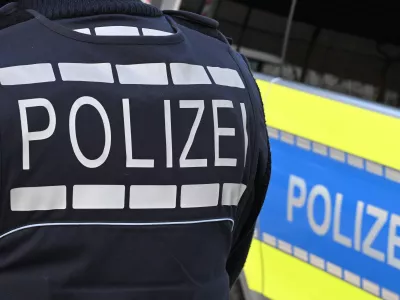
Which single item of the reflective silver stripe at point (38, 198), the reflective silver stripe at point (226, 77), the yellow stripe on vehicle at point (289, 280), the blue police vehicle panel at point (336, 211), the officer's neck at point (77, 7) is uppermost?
the officer's neck at point (77, 7)

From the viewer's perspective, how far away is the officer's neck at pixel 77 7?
1245 millimetres

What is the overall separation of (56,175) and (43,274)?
17 centimetres

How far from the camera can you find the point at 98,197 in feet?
4.04

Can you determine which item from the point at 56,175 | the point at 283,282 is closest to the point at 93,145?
the point at 56,175

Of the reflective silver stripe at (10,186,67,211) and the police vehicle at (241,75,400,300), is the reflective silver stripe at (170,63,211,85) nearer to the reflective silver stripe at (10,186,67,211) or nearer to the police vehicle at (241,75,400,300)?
the reflective silver stripe at (10,186,67,211)

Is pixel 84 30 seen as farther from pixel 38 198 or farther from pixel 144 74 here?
pixel 38 198

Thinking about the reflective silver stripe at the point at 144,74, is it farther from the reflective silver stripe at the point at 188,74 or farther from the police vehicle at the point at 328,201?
the police vehicle at the point at 328,201

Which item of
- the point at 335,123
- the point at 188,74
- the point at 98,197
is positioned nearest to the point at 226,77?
the point at 188,74

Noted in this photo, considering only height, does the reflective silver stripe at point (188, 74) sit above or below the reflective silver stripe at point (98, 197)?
above

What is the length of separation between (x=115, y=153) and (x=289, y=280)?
1580 mm

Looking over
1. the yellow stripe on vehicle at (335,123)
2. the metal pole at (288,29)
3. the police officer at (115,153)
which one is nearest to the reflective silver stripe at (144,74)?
the police officer at (115,153)

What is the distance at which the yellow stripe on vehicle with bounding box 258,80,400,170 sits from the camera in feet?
7.43

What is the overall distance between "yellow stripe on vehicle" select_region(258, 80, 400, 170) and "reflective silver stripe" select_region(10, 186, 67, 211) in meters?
1.30

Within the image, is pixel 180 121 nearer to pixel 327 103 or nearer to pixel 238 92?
pixel 238 92
